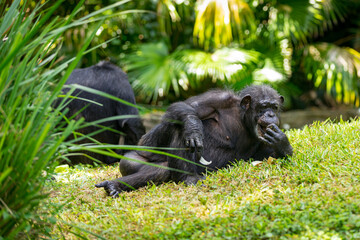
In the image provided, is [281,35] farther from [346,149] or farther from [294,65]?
[346,149]

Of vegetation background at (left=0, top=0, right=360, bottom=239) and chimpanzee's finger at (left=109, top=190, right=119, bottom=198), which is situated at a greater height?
vegetation background at (left=0, top=0, right=360, bottom=239)

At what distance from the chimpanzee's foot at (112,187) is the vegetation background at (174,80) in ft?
0.83

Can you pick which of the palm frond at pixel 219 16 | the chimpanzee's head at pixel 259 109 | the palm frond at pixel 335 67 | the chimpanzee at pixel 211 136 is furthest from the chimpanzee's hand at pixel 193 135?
the palm frond at pixel 335 67

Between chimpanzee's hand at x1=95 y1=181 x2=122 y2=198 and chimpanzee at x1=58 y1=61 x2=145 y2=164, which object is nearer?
chimpanzee's hand at x1=95 y1=181 x2=122 y2=198

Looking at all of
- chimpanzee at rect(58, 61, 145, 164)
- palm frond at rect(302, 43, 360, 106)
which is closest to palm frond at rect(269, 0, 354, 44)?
palm frond at rect(302, 43, 360, 106)

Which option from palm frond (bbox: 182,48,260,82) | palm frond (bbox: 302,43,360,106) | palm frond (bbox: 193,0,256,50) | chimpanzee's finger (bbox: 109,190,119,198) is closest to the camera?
chimpanzee's finger (bbox: 109,190,119,198)

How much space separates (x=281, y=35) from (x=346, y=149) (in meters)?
6.17

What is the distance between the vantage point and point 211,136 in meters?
4.77

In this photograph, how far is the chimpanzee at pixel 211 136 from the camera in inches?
173

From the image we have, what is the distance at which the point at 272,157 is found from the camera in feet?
15.1

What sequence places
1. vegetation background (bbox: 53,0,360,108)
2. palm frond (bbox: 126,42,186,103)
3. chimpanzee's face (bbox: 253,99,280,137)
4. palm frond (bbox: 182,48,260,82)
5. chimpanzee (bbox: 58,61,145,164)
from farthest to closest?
palm frond (bbox: 126,42,186,103), vegetation background (bbox: 53,0,360,108), palm frond (bbox: 182,48,260,82), chimpanzee (bbox: 58,61,145,164), chimpanzee's face (bbox: 253,99,280,137)

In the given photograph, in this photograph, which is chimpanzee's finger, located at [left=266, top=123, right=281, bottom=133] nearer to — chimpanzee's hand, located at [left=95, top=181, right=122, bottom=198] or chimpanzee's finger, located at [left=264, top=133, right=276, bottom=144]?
chimpanzee's finger, located at [left=264, top=133, right=276, bottom=144]

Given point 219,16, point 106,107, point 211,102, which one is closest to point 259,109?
point 211,102

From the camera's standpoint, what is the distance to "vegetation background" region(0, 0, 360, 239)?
2678 mm
